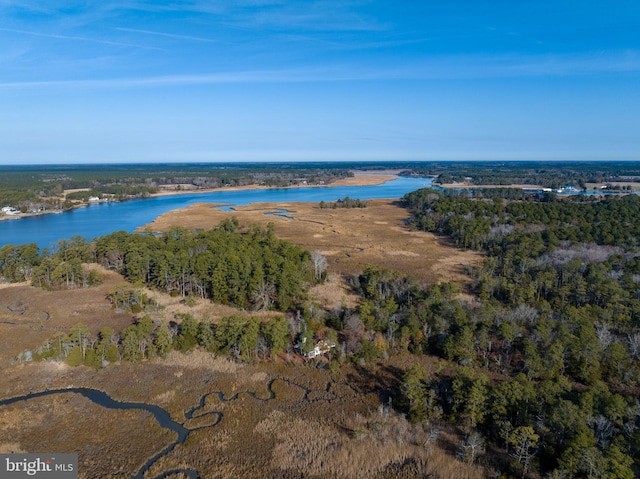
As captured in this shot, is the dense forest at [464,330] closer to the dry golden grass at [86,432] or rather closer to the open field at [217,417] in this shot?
the open field at [217,417]

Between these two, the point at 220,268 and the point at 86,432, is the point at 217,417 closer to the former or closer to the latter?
the point at 86,432

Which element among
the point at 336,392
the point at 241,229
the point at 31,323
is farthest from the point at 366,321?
the point at 241,229

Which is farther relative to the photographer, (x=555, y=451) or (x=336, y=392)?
(x=336, y=392)

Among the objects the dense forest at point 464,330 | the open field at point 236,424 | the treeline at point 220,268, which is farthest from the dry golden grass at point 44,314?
the treeline at point 220,268

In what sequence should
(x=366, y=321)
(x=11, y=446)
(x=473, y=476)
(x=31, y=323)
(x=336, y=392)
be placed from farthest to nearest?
(x=31, y=323) < (x=366, y=321) < (x=336, y=392) < (x=11, y=446) < (x=473, y=476)

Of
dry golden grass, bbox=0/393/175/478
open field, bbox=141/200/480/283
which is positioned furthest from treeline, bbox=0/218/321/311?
dry golden grass, bbox=0/393/175/478

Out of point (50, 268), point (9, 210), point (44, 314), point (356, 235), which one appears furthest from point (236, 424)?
point (9, 210)

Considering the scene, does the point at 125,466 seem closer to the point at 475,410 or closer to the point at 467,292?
the point at 475,410
